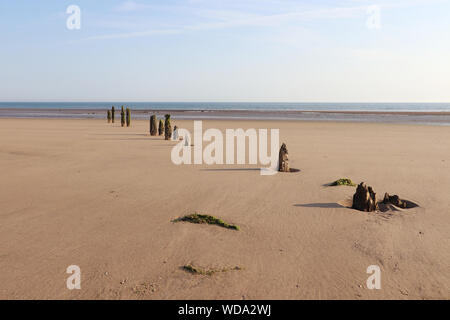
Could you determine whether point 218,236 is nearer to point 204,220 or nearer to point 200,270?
point 204,220

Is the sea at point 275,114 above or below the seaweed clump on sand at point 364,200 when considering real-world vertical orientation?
above

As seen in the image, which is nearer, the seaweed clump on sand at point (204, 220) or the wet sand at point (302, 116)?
the seaweed clump on sand at point (204, 220)

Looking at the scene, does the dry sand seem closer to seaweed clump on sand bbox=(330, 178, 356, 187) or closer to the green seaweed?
the green seaweed

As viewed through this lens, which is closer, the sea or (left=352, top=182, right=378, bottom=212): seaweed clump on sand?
(left=352, top=182, right=378, bottom=212): seaweed clump on sand

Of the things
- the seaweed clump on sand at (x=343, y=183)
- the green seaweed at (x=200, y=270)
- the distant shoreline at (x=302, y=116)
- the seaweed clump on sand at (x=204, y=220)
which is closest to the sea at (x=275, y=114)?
the distant shoreline at (x=302, y=116)

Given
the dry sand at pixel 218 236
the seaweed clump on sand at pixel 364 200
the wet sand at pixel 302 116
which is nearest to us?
the dry sand at pixel 218 236

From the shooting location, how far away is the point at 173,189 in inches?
335

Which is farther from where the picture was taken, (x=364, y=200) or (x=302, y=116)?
(x=302, y=116)

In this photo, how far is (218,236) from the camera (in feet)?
18.4

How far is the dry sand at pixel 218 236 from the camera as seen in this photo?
13.5ft

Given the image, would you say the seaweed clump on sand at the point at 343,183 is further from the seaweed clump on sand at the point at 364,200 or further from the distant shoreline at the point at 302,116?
the distant shoreline at the point at 302,116

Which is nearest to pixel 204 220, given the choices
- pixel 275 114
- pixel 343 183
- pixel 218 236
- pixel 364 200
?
pixel 218 236

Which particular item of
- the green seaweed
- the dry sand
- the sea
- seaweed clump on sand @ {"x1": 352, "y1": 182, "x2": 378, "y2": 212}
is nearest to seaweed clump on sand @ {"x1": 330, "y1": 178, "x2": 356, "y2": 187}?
the dry sand

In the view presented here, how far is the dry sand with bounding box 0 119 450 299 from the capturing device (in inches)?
162
